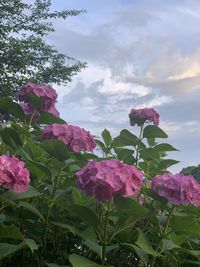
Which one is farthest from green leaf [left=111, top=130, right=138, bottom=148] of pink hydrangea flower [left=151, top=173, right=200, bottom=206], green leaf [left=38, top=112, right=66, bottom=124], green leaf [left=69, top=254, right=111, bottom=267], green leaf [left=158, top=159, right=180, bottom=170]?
green leaf [left=69, top=254, right=111, bottom=267]

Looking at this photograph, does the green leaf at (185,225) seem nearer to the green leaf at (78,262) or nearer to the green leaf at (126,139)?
the green leaf at (78,262)

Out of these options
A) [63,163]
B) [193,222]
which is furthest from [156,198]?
[63,163]

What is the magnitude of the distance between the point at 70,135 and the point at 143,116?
105 centimetres

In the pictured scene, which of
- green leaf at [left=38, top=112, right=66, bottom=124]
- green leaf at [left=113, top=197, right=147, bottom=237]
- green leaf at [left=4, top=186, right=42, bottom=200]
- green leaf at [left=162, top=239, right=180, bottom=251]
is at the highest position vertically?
green leaf at [left=38, top=112, right=66, bottom=124]

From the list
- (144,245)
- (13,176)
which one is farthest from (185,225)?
(13,176)

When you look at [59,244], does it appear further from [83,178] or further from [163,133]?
[163,133]

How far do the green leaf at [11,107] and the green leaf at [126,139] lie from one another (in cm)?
58

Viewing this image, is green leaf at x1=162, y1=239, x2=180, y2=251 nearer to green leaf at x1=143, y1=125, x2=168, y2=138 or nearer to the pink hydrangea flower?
the pink hydrangea flower

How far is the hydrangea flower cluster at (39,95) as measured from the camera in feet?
9.60

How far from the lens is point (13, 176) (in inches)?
82.8

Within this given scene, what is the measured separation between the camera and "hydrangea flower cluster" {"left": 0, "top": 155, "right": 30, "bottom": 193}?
211 centimetres

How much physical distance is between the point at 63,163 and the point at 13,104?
0.58m

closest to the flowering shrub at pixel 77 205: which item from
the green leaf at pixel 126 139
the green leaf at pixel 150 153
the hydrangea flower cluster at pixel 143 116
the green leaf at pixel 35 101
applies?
the green leaf at pixel 35 101

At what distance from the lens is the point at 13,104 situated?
9.29 ft
